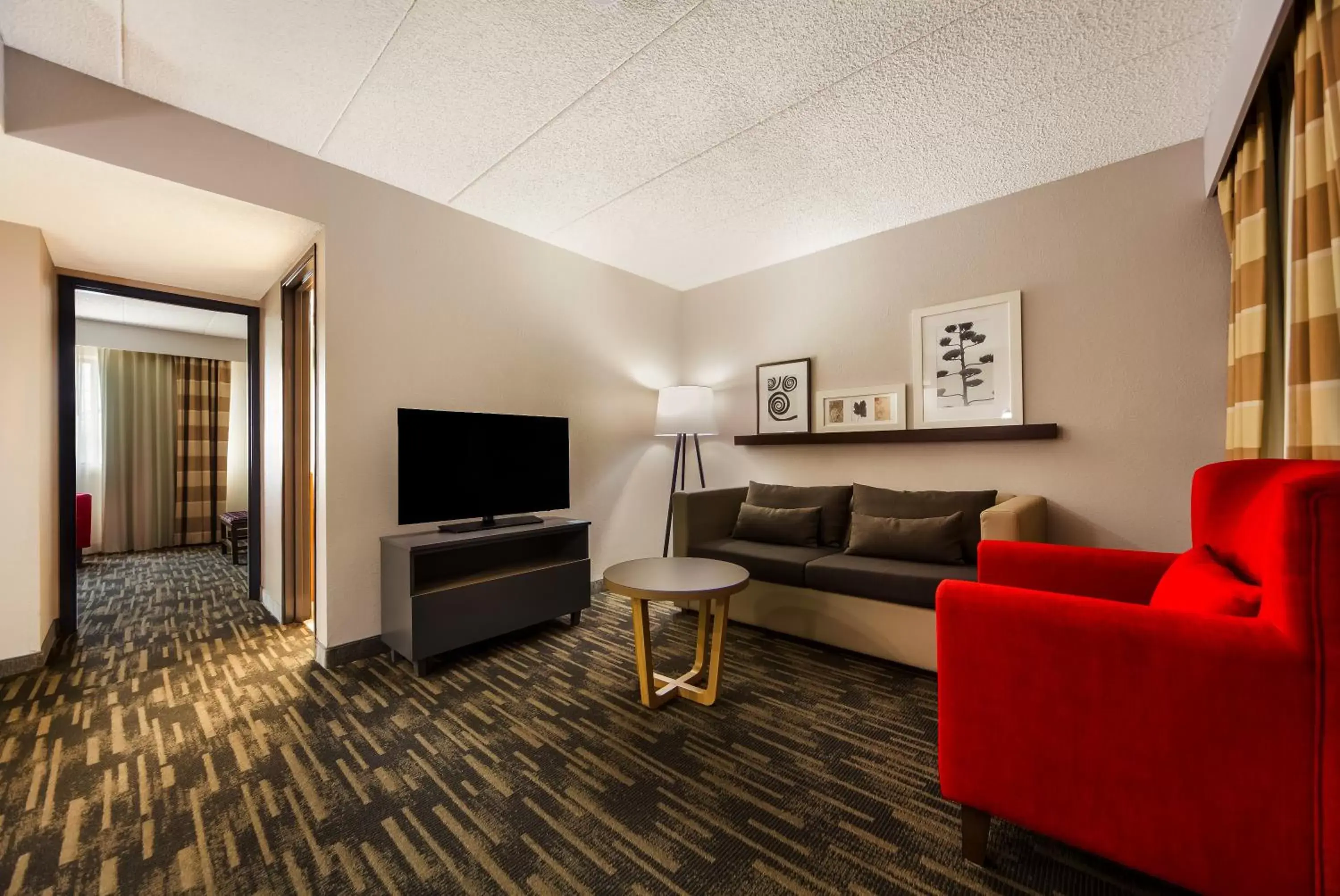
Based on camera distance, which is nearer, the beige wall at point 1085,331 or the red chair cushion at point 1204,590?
the red chair cushion at point 1204,590

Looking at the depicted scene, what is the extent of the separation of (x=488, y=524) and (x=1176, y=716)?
2.87 m

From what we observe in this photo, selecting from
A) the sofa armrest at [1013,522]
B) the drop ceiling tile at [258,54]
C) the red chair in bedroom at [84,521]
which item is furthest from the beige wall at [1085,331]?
the red chair in bedroom at [84,521]

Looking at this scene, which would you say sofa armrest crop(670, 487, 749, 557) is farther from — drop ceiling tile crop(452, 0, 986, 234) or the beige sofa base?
drop ceiling tile crop(452, 0, 986, 234)

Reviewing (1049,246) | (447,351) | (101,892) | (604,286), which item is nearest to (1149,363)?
(1049,246)

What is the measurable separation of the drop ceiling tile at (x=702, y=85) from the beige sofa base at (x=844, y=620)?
234 cm

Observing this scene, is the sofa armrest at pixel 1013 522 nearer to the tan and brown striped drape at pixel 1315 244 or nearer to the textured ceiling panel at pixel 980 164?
the tan and brown striped drape at pixel 1315 244

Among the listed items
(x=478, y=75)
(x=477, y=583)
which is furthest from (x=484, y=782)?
(x=478, y=75)

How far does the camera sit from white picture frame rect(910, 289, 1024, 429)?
9.77ft

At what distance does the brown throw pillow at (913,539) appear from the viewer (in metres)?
2.68

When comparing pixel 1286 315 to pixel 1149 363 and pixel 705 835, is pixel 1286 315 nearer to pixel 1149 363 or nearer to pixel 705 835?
pixel 1149 363

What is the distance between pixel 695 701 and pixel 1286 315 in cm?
282

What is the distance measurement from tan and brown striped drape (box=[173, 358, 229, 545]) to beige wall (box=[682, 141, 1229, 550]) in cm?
675

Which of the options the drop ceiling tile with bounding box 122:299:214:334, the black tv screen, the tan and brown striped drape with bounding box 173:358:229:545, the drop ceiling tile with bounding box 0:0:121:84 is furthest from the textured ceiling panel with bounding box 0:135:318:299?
the tan and brown striped drape with bounding box 173:358:229:545

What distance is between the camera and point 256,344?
376cm
